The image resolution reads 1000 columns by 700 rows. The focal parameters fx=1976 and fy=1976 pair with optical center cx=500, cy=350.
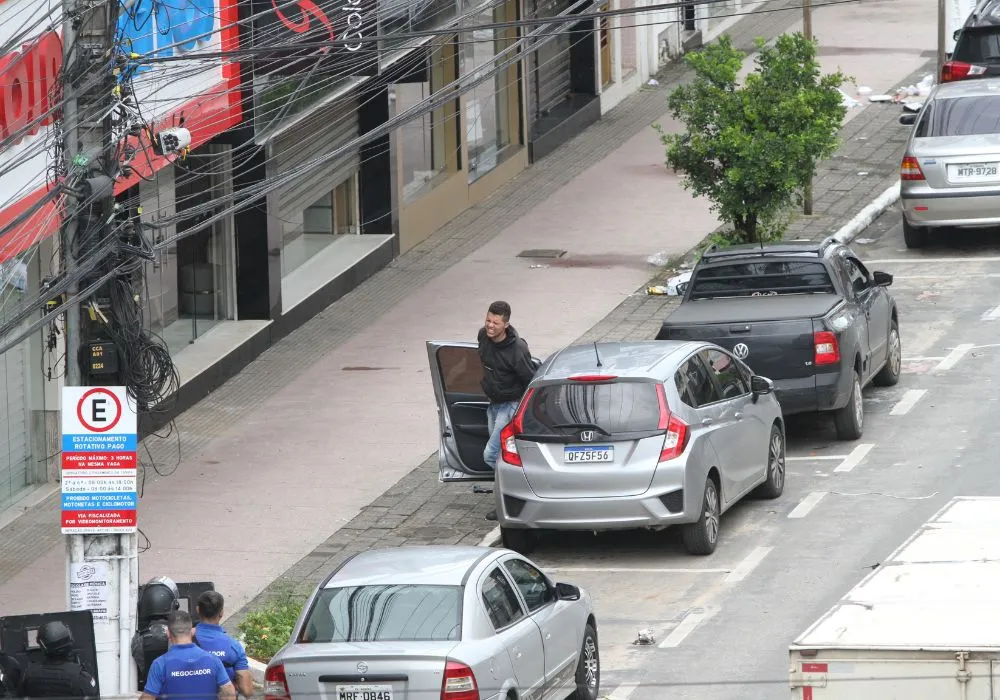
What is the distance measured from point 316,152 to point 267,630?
11.7m

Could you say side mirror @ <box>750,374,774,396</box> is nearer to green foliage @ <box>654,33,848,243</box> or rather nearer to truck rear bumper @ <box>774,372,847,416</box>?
truck rear bumper @ <box>774,372,847,416</box>

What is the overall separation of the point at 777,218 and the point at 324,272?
6043mm

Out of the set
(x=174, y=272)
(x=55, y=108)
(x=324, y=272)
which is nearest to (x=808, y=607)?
(x=55, y=108)

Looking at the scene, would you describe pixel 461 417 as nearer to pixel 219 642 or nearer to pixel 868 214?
pixel 219 642

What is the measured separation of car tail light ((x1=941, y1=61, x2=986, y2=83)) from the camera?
27925 mm

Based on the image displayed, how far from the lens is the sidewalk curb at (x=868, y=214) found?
2572 cm

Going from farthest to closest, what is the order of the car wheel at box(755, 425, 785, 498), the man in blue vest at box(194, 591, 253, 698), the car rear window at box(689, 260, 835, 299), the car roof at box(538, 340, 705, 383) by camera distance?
the car rear window at box(689, 260, 835, 299) → the car wheel at box(755, 425, 785, 498) → the car roof at box(538, 340, 705, 383) → the man in blue vest at box(194, 591, 253, 698)

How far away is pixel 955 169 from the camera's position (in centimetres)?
2406

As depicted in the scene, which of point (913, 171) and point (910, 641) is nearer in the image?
point (910, 641)

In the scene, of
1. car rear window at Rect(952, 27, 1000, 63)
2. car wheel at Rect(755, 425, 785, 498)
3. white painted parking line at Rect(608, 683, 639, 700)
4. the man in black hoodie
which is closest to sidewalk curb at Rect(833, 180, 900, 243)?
car rear window at Rect(952, 27, 1000, 63)

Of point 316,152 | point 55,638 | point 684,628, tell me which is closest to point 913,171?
point 316,152

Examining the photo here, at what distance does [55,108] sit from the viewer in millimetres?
13297

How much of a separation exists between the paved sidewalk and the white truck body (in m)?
6.35

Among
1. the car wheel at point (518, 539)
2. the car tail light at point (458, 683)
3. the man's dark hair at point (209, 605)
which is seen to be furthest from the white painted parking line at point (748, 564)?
the man's dark hair at point (209, 605)
